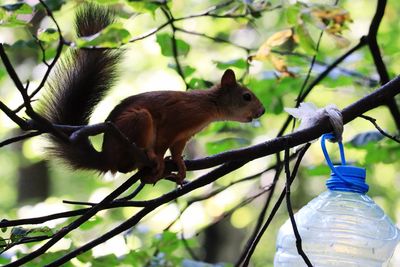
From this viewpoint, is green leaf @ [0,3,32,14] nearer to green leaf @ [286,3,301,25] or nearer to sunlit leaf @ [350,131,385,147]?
green leaf @ [286,3,301,25]

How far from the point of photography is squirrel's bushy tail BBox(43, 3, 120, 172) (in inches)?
52.7

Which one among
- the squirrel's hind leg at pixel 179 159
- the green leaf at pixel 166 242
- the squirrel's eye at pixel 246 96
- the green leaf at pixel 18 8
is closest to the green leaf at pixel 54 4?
the green leaf at pixel 18 8

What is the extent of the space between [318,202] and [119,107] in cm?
47

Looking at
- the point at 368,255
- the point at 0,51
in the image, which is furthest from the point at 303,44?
the point at 0,51

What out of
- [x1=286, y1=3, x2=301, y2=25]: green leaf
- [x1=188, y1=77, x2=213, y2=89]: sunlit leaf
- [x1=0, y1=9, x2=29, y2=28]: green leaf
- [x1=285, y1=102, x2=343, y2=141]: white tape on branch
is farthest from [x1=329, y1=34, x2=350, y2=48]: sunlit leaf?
[x1=0, y1=9, x2=29, y2=28]: green leaf

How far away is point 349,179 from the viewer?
1.04 meters

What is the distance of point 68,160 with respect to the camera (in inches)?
53.8

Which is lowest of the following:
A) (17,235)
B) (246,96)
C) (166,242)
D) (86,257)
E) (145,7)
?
(166,242)

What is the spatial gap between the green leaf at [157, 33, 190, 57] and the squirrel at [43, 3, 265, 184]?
0.32m

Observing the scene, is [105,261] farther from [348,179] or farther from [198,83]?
[348,179]

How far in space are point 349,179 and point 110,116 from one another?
1.93 ft

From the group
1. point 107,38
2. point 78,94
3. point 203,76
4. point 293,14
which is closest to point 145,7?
point 78,94

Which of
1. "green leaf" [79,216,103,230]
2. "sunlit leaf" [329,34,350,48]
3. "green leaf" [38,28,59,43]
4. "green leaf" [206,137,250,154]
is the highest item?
"green leaf" [38,28,59,43]

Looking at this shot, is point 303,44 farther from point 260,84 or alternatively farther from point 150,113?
point 260,84
